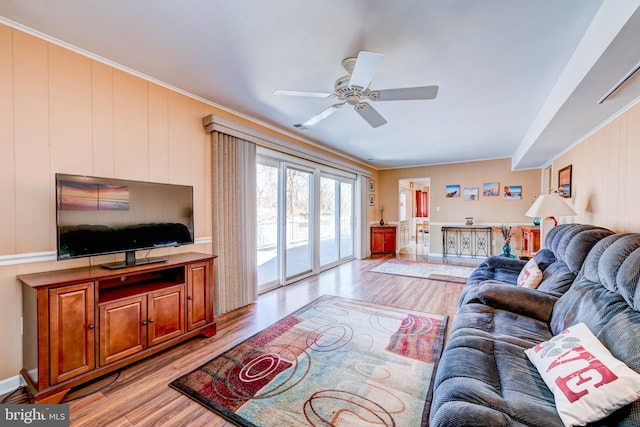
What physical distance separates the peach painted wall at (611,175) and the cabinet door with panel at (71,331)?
4.34m

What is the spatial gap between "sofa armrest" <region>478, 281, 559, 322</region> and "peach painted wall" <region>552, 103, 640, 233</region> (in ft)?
3.49

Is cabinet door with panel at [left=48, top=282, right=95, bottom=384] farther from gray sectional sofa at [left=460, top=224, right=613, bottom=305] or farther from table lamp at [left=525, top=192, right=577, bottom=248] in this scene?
table lamp at [left=525, top=192, right=577, bottom=248]

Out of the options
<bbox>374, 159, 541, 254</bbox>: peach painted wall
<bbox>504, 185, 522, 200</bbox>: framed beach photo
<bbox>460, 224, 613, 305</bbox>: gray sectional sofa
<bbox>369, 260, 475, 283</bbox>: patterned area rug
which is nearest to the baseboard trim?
<bbox>460, 224, 613, 305</bbox>: gray sectional sofa

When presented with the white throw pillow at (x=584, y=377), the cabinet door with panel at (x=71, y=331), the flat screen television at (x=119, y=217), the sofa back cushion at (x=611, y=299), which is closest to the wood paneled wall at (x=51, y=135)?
the flat screen television at (x=119, y=217)

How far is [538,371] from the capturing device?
1400 mm

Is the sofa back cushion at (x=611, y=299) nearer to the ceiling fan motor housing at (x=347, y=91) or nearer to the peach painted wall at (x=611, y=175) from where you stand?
the peach painted wall at (x=611, y=175)

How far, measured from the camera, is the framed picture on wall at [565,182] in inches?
158

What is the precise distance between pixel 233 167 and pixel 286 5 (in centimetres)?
206

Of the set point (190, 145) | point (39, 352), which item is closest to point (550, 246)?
point (190, 145)

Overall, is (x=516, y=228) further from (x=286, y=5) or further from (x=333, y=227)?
(x=286, y=5)

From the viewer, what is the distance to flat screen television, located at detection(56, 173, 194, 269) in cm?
198

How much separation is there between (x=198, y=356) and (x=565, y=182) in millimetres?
5386

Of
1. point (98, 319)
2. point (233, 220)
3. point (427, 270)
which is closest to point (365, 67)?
point (233, 220)

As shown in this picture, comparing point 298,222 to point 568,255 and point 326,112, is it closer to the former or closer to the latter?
point 326,112
